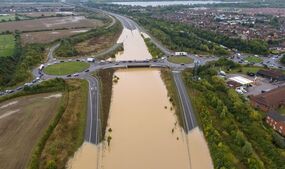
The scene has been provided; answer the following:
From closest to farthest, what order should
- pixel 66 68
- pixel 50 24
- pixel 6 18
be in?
1. pixel 66 68
2. pixel 50 24
3. pixel 6 18

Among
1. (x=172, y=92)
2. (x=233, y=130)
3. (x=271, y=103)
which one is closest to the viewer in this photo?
(x=233, y=130)

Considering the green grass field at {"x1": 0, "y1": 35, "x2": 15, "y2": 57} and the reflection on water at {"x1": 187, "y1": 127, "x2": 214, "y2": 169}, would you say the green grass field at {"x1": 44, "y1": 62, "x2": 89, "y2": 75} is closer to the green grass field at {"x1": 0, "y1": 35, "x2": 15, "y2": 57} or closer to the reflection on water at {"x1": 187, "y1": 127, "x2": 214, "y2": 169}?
the green grass field at {"x1": 0, "y1": 35, "x2": 15, "y2": 57}

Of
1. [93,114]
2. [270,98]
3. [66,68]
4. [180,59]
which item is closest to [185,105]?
[270,98]

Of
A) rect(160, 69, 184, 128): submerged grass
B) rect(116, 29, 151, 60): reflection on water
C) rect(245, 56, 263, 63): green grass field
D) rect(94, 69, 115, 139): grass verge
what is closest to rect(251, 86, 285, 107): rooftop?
rect(160, 69, 184, 128): submerged grass

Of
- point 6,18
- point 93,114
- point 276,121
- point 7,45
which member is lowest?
point 93,114

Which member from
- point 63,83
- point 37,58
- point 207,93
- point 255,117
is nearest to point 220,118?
point 255,117

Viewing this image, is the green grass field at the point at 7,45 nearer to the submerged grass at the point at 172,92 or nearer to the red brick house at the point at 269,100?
the submerged grass at the point at 172,92

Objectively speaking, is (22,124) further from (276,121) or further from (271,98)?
(271,98)
